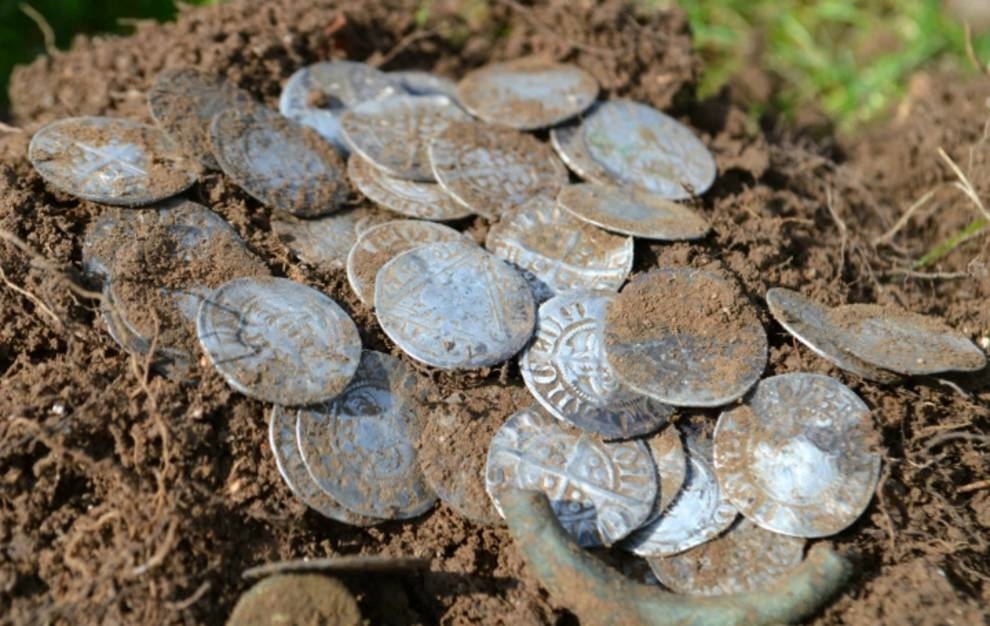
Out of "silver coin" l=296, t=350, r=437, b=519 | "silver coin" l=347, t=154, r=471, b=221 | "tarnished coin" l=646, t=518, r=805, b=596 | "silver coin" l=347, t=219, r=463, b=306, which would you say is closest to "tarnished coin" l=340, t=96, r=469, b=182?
"silver coin" l=347, t=154, r=471, b=221

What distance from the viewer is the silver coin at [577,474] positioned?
2.64 metres

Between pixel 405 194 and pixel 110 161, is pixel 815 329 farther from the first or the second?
pixel 110 161

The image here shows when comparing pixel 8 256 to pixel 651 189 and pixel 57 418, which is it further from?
pixel 651 189

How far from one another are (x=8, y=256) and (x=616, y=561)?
2.08 m

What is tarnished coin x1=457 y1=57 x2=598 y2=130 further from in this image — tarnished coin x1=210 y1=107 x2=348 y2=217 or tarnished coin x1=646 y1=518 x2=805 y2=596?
tarnished coin x1=646 y1=518 x2=805 y2=596

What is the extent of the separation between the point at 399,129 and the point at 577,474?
63.2 inches

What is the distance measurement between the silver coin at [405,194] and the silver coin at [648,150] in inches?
26.0

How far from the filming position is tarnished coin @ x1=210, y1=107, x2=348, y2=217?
3217 mm

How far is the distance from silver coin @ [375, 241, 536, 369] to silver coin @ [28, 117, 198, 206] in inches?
32.4

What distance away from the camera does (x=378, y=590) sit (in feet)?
8.59

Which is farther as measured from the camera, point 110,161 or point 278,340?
point 110,161

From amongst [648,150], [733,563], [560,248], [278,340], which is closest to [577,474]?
[733,563]

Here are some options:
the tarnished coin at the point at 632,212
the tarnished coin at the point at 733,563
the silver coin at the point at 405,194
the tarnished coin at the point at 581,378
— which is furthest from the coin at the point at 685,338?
the silver coin at the point at 405,194

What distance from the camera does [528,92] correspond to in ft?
12.7
